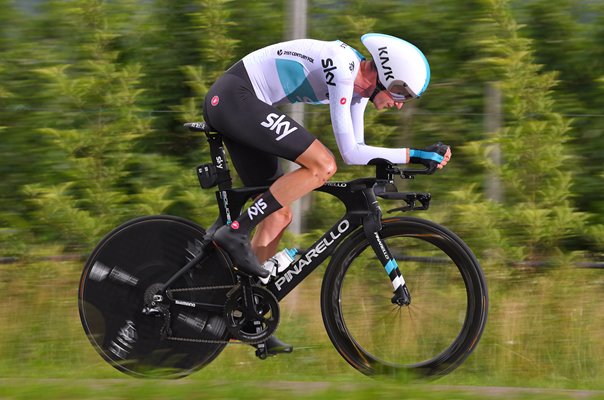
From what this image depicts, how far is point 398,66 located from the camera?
5.68 meters

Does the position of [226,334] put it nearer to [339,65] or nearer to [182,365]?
[182,365]

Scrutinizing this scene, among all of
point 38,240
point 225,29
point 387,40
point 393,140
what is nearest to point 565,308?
point 393,140

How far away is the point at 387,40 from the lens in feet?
18.7

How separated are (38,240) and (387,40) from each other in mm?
3651

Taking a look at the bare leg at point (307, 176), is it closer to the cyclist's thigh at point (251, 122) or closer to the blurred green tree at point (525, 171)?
the cyclist's thigh at point (251, 122)

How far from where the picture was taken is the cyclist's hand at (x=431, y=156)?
5.64 m

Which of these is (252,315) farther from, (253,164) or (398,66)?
(398,66)

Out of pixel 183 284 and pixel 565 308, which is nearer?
pixel 183 284

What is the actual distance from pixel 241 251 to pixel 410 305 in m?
0.97

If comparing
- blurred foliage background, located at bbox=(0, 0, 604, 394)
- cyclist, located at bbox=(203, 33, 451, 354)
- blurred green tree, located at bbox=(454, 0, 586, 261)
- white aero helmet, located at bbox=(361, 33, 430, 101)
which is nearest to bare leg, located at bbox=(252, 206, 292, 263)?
cyclist, located at bbox=(203, 33, 451, 354)

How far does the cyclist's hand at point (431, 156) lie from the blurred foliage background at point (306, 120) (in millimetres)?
2236

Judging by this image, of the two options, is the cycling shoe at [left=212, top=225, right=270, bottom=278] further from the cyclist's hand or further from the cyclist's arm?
the cyclist's hand

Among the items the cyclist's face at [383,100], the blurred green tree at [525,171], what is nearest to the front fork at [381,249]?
the cyclist's face at [383,100]

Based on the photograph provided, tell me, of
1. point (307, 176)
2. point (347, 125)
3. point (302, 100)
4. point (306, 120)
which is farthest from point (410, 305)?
point (306, 120)
